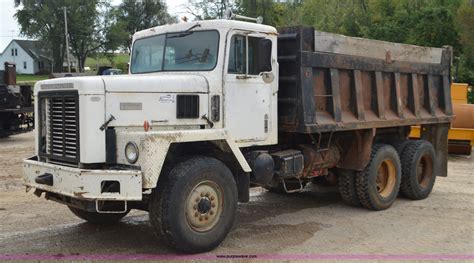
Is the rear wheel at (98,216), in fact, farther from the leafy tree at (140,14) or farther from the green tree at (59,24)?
the leafy tree at (140,14)

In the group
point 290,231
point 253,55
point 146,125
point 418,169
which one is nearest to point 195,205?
point 146,125

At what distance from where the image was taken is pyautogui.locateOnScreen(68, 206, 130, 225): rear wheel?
716 cm

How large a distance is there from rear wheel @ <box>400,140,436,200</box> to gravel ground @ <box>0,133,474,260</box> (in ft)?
0.60

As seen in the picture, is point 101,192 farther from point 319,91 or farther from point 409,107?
point 409,107

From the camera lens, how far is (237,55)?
6.72 m

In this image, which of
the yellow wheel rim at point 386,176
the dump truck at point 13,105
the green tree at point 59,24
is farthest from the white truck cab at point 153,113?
the green tree at point 59,24

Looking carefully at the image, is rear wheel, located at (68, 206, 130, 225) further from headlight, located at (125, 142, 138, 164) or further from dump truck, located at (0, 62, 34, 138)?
dump truck, located at (0, 62, 34, 138)

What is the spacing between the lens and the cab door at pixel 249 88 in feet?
21.8

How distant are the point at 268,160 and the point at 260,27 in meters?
1.63

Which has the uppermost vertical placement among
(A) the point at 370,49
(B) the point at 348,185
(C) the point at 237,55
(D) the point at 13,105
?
(A) the point at 370,49

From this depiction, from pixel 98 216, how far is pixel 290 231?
2449 mm

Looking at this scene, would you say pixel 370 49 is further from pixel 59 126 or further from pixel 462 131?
pixel 462 131

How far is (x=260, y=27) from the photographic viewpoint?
698 cm

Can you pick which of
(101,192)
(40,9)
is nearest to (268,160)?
(101,192)
